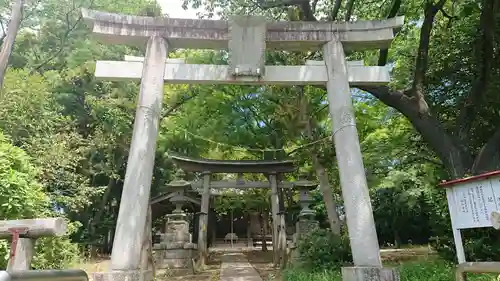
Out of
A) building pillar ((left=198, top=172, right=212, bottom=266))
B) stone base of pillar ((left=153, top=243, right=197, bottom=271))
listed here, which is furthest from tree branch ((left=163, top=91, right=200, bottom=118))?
stone base of pillar ((left=153, top=243, right=197, bottom=271))

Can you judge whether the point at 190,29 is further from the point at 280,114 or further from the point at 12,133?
the point at 12,133

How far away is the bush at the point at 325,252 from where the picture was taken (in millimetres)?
8633

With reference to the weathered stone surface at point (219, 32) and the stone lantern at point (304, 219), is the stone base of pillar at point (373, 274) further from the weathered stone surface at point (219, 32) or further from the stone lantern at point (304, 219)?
the stone lantern at point (304, 219)

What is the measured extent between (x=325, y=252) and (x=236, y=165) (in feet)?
18.9

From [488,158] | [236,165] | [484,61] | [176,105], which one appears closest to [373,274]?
[488,158]

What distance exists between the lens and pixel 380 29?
6.59 m

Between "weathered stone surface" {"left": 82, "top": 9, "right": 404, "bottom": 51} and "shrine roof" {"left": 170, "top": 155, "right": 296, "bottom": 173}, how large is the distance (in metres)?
7.23

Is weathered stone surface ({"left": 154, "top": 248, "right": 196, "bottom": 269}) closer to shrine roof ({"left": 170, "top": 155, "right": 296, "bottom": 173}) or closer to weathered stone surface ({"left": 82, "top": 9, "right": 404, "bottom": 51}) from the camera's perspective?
shrine roof ({"left": 170, "top": 155, "right": 296, "bottom": 173})

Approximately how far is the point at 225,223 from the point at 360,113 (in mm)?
13847

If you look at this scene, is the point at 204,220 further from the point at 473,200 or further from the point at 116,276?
the point at 473,200

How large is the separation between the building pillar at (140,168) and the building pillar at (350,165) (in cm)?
291

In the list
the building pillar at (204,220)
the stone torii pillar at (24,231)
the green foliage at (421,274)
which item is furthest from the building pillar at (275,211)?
the stone torii pillar at (24,231)

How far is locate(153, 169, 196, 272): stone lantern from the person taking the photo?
1250 cm

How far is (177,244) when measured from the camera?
41.7 ft
